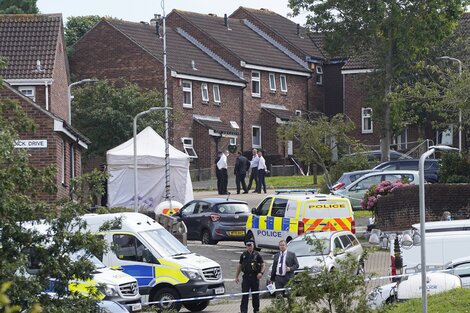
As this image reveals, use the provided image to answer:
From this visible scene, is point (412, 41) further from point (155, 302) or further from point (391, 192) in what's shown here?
point (155, 302)

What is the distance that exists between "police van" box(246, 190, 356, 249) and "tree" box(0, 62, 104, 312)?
20.2 m

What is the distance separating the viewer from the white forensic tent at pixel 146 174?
5072 centimetres

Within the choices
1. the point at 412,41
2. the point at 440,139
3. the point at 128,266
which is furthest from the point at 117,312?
the point at 440,139

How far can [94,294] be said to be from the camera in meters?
17.7

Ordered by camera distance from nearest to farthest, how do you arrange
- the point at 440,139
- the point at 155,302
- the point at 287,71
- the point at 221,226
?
the point at 155,302 < the point at 221,226 < the point at 440,139 < the point at 287,71

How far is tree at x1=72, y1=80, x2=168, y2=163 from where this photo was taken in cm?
6612

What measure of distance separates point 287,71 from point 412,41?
71.5 ft

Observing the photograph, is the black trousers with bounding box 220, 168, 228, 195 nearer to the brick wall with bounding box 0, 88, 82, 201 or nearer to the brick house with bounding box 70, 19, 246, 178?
the brick house with bounding box 70, 19, 246, 178

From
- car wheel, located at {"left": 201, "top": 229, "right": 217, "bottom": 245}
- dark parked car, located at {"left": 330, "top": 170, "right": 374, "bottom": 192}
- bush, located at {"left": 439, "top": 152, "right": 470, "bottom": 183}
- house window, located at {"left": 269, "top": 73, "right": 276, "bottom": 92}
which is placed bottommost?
car wheel, located at {"left": 201, "top": 229, "right": 217, "bottom": 245}

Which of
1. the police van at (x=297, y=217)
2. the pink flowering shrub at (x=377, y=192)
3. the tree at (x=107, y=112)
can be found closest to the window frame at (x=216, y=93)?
the tree at (x=107, y=112)

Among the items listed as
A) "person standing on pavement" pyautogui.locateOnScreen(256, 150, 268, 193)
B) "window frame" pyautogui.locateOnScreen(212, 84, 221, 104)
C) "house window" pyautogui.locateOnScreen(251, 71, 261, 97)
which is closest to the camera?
"person standing on pavement" pyautogui.locateOnScreen(256, 150, 268, 193)

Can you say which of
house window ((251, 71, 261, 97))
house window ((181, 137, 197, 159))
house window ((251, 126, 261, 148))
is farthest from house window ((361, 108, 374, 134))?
house window ((181, 137, 197, 159))

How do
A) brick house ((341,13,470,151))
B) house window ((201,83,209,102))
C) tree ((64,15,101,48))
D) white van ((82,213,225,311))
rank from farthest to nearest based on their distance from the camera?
tree ((64,15,101,48)), house window ((201,83,209,102)), brick house ((341,13,470,151)), white van ((82,213,225,311))

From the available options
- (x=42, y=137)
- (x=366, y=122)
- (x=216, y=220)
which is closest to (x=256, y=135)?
(x=366, y=122)
